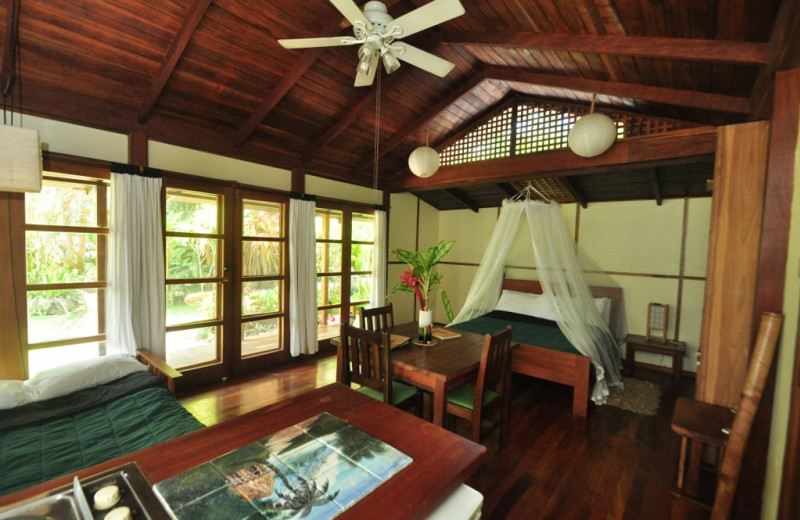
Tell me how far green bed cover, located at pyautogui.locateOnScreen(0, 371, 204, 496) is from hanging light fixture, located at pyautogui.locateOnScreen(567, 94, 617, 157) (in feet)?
11.2

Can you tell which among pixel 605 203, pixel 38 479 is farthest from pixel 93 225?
pixel 605 203

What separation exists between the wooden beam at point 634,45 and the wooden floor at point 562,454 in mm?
2577

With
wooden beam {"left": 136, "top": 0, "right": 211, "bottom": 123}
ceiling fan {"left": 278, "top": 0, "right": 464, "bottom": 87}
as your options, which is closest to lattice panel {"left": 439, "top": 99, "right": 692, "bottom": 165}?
ceiling fan {"left": 278, "top": 0, "right": 464, "bottom": 87}

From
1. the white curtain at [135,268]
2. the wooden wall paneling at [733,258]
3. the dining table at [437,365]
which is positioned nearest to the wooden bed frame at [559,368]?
the dining table at [437,365]

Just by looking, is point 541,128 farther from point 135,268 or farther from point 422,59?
point 135,268

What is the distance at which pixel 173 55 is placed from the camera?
2457mm

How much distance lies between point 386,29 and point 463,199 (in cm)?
405

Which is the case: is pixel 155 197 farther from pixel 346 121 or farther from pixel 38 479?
pixel 38 479

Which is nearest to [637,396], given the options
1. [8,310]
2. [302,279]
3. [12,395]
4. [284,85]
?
[302,279]

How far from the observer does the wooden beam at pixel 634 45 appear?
1.88 m

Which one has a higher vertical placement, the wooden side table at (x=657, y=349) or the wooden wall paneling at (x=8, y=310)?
the wooden wall paneling at (x=8, y=310)

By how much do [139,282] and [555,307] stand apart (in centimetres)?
400

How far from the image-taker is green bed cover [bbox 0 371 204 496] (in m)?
1.46

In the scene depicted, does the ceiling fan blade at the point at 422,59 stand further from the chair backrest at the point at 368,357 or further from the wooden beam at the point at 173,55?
the chair backrest at the point at 368,357
